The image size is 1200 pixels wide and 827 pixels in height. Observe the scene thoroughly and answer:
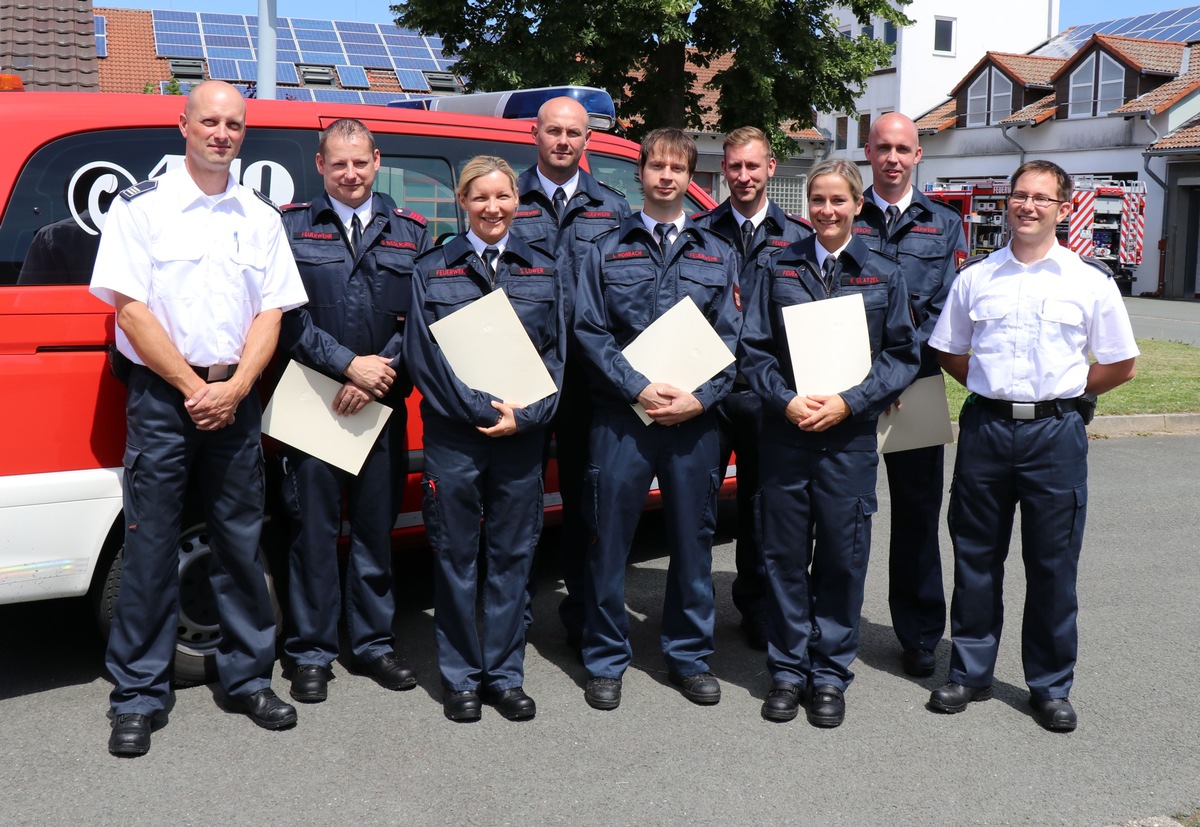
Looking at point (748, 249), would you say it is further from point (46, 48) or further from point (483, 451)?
point (46, 48)

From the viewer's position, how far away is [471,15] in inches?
594

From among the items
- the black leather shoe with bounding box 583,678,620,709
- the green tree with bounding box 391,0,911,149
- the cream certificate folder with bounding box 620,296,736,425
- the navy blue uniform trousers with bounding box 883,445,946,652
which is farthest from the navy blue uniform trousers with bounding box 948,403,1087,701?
the green tree with bounding box 391,0,911,149

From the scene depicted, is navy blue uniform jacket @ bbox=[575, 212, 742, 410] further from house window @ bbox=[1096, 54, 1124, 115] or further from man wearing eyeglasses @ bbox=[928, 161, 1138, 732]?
house window @ bbox=[1096, 54, 1124, 115]

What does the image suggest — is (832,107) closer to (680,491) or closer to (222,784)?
(680,491)

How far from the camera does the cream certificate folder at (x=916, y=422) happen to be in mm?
4082

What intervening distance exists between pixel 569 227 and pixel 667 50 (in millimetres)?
11813

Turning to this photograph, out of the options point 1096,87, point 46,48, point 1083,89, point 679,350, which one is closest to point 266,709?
point 679,350

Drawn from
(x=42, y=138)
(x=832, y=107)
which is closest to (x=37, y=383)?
(x=42, y=138)

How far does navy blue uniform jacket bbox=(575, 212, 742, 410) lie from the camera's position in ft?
12.7

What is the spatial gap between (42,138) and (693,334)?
85.5 inches

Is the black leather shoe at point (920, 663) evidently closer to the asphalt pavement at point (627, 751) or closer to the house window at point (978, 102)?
the asphalt pavement at point (627, 751)

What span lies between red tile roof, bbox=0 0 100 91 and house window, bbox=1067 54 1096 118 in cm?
2909

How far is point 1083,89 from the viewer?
3094 cm

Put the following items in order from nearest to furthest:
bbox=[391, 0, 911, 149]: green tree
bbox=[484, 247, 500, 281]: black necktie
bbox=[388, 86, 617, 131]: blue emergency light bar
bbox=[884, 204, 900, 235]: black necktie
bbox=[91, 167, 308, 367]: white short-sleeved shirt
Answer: bbox=[91, 167, 308, 367]: white short-sleeved shirt
bbox=[484, 247, 500, 281]: black necktie
bbox=[884, 204, 900, 235]: black necktie
bbox=[388, 86, 617, 131]: blue emergency light bar
bbox=[391, 0, 911, 149]: green tree
